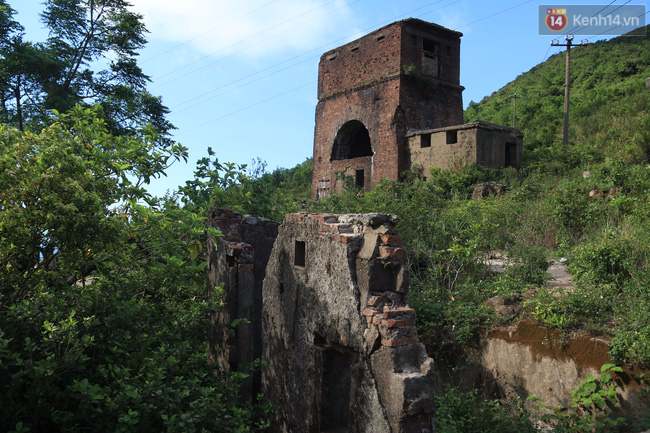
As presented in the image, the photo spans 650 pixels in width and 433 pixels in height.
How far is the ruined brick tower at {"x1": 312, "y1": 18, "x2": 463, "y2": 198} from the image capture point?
15.1 meters

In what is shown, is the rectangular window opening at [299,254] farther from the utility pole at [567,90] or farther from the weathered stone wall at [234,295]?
the utility pole at [567,90]

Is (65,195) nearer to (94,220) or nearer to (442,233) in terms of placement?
(94,220)

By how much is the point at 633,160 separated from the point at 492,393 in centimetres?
939

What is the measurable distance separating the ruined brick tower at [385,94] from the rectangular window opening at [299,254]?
34.8 ft

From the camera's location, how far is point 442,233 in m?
8.38

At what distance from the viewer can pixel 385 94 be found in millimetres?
15453

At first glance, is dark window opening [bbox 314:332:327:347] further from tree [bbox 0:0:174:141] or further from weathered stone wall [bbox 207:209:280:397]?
tree [bbox 0:0:174:141]

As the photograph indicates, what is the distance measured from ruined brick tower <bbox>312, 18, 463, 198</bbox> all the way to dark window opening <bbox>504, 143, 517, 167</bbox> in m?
2.53

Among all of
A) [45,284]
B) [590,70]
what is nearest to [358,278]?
[45,284]

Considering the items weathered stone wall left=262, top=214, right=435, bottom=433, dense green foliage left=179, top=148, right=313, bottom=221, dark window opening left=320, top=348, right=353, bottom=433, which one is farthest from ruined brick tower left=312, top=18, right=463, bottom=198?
dark window opening left=320, top=348, right=353, bottom=433

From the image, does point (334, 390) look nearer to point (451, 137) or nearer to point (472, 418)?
point (472, 418)

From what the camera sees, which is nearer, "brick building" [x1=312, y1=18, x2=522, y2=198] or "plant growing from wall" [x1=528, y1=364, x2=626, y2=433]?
"plant growing from wall" [x1=528, y1=364, x2=626, y2=433]

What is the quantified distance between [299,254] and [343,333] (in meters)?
1.11

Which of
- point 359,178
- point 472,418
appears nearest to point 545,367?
point 472,418
